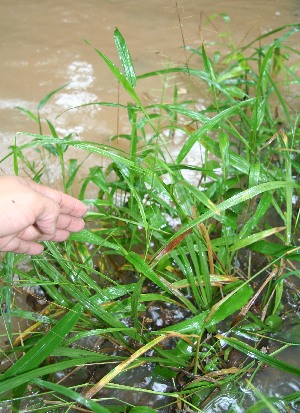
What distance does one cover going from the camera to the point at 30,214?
1016 millimetres

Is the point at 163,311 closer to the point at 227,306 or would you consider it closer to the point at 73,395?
the point at 227,306

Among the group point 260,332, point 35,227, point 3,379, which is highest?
point 35,227

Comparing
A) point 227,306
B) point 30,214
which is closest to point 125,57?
point 30,214

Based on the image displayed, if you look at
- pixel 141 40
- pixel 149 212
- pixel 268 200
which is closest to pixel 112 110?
pixel 141 40

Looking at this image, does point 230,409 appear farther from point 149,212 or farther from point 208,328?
point 149,212

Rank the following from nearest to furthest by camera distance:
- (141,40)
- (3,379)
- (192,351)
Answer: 1. (3,379)
2. (192,351)
3. (141,40)

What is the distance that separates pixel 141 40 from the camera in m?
3.01

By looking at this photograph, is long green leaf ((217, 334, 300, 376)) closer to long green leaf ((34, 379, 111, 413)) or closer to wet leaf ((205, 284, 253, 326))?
wet leaf ((205, 284, 253, 326))

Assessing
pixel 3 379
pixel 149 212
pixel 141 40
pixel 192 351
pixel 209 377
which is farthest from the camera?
pixel 141 40

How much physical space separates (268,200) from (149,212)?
39 cm

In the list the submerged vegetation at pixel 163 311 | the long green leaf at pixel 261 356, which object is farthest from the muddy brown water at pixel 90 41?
the long green leaf at pixel 261 356

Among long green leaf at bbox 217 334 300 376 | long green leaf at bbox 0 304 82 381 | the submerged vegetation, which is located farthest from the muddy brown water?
long green leaf at bbox 217 334 300 376

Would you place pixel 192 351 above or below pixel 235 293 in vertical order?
below

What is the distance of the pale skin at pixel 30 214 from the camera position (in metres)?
1.00
